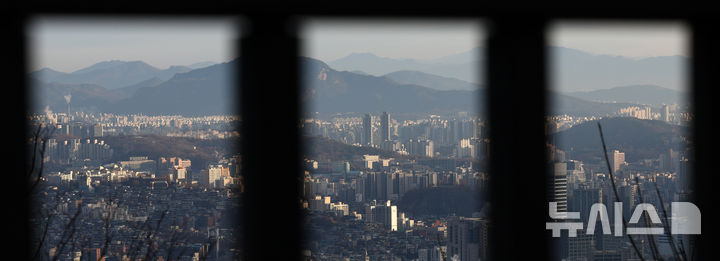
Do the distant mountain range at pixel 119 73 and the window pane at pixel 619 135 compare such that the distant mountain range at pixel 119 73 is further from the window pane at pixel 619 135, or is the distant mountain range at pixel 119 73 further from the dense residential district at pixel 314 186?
the window pane at pixel 619 135

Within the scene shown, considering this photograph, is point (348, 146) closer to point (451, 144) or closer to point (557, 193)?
point (451, 144)

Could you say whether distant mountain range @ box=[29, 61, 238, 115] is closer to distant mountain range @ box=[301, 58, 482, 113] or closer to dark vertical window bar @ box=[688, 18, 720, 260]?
distant mountain range @ box=[301, 58, 482, 113]

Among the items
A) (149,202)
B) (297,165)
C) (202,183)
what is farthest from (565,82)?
(149,202)

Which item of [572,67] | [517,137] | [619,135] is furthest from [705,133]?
[517,137]

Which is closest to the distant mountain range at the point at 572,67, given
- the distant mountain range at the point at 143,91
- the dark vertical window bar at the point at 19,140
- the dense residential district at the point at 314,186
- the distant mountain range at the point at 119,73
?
the dense residential district at the point at 314,186

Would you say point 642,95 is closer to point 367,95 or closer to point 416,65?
point 416,65

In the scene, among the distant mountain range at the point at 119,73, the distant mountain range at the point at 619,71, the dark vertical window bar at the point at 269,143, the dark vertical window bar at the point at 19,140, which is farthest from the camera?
the distant mountain range at the point at 619,71
